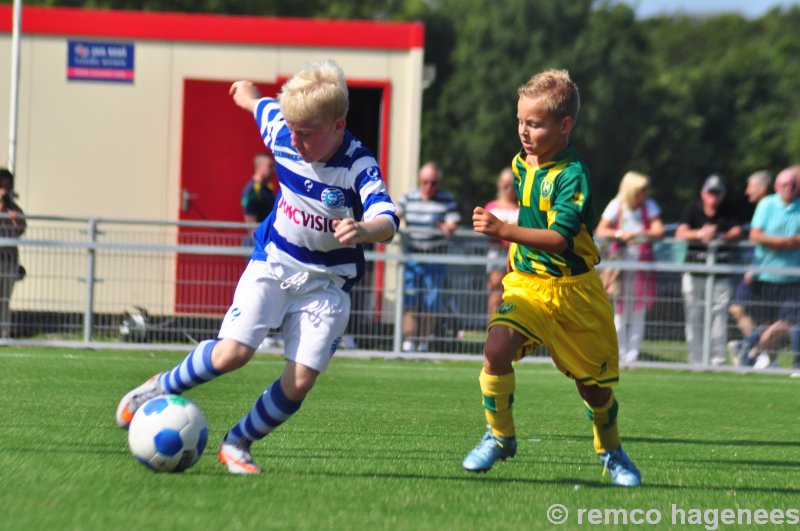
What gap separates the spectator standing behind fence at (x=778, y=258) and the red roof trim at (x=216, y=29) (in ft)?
14.7

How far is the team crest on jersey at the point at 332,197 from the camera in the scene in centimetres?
552

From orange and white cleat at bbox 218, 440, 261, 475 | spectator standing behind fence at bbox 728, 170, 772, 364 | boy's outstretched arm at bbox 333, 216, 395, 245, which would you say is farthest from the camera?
spectator standing behind fence at bbox 728, 170, 772, 364

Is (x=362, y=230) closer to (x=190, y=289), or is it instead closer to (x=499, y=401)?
(x=499, y=401)

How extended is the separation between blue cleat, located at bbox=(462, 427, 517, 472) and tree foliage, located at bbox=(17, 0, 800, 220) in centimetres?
4919

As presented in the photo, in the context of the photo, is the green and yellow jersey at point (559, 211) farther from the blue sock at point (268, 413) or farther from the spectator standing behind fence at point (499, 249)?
the spectator standing behind fence at point (499, 249)

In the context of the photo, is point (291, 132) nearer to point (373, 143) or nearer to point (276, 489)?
point (276, 489)

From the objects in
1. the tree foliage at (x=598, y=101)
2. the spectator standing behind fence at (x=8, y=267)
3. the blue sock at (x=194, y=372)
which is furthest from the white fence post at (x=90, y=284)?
the tree foliage at (x=598, y=101)

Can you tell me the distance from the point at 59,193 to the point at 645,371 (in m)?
7.04

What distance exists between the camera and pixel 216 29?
14625mm

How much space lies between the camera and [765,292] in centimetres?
1248

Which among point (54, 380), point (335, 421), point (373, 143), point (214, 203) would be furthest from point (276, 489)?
point (373, 143)

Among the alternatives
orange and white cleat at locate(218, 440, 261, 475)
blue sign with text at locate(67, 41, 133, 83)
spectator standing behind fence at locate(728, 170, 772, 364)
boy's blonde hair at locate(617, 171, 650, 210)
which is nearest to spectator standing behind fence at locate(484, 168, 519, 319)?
boy's blonde hair at locate(617, 171, 650, 210)

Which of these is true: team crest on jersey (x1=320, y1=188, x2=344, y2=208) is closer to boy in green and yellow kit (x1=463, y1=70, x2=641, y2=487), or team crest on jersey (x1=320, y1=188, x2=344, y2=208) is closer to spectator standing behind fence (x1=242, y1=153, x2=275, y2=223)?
boy in green and yellow kit (x1=463, y1=70, x2=641, y2=487)

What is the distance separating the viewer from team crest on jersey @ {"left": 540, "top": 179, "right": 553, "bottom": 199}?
5.64m
